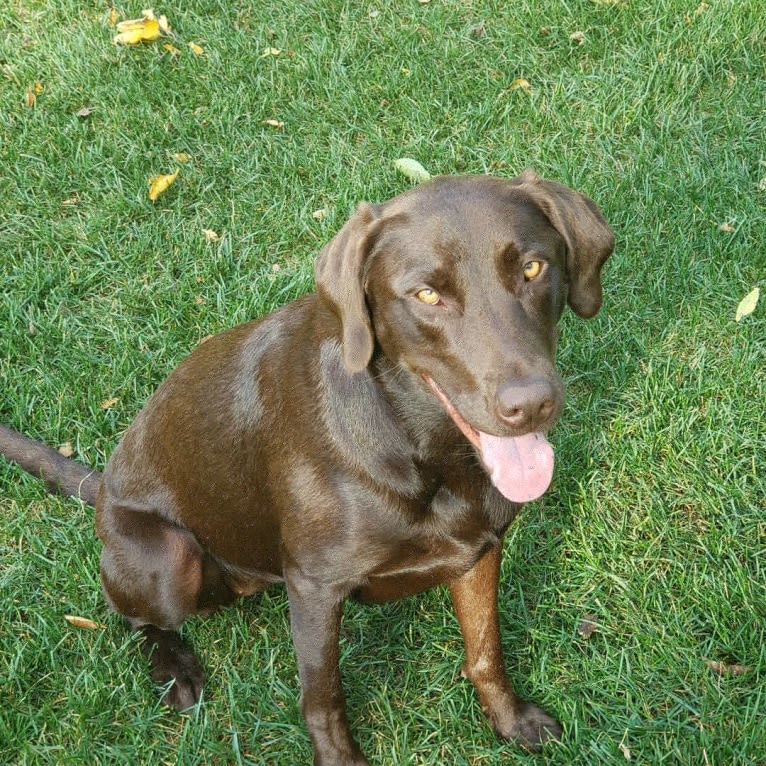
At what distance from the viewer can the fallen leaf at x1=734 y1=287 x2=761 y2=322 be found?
435 centimetres

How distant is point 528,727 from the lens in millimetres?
3363

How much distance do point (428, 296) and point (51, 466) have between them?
1.91 meters

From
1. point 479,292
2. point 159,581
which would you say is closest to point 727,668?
point 479,292

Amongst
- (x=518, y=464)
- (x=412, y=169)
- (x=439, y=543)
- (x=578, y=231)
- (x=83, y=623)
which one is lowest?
(x=83, y=623)

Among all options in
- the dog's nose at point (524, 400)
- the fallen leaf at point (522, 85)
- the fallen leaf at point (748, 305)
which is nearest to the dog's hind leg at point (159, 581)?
the dog's nose at point (524, 400)

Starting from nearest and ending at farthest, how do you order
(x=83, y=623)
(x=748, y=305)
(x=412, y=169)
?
(x=83, y=623) < (x=748, y=305) < (x=412, y=169)

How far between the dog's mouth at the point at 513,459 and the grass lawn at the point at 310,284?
947 millimetres

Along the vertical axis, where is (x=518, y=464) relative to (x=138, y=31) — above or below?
below

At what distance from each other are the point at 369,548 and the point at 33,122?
3838 millimetres

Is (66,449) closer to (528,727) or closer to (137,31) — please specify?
(528,727)

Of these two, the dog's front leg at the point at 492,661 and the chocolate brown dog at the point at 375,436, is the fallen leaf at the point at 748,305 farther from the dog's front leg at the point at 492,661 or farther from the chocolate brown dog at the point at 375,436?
the dog's front leg at the point at 492,661

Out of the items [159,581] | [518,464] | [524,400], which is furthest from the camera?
[159,581]

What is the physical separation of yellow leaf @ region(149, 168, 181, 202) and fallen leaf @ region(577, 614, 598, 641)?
3.13 metres

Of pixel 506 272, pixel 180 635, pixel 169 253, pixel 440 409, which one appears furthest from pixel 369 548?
pixel 169 253
